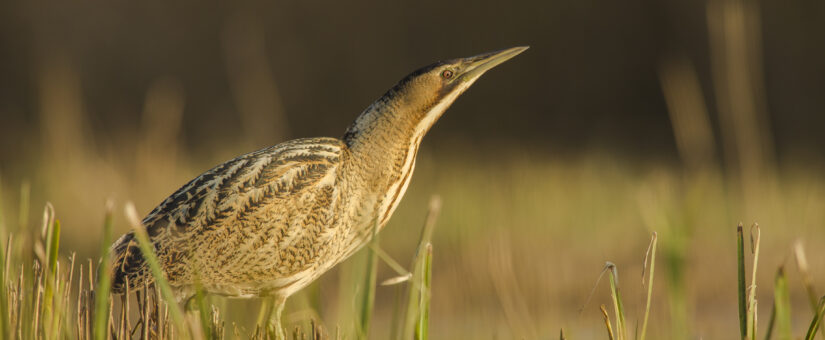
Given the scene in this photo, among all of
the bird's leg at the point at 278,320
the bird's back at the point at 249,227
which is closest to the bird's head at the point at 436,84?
the bird's back at the point at 249,227

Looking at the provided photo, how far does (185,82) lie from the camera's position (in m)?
4.82

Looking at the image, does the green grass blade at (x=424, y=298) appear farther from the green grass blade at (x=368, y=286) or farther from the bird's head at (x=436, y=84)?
the bird's head at (x=436, y=84)

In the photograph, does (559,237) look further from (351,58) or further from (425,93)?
(351,58)

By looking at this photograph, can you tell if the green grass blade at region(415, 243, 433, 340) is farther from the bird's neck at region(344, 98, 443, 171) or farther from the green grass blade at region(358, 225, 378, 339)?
the bird's neck at region(344, 98, 443, 171)

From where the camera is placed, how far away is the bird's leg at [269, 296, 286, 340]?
1.36 meters

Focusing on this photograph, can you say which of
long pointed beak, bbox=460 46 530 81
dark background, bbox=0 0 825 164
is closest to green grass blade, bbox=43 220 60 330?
long pointed beak, bbox=460 46 530 81

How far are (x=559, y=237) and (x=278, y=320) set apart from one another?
187cm

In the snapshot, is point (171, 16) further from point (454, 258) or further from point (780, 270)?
point (780, 270)

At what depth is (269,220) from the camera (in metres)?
1.37

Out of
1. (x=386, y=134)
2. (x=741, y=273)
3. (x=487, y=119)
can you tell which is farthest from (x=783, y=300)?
(x=487, y=119)

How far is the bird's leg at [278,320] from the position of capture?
4.47ft

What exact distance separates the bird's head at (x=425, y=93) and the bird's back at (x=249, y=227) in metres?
0.13

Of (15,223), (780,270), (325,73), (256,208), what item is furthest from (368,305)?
(325,73)

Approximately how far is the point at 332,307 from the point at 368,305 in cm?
177
